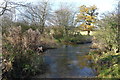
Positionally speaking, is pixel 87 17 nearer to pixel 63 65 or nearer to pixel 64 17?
pixel 64 17

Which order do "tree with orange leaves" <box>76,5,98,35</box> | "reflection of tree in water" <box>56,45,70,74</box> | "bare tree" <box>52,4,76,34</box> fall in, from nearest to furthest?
"reflection of tree in water" <box>56,45,70,74</box>, "bare tree" <box>52,4,76,34</box>, "tree with orange leaves" <box>76,5,98,35</box>

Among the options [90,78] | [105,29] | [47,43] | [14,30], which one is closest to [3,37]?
[14,30]

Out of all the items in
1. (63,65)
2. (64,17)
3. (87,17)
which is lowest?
(63,65)

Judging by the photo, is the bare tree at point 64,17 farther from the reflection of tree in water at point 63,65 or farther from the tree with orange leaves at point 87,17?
the reflection of tree in water at point 63,65

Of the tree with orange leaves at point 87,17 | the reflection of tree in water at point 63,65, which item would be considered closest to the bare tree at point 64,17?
the tree with orange leaves at point 87,17

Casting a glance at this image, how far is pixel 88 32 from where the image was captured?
25859 mm

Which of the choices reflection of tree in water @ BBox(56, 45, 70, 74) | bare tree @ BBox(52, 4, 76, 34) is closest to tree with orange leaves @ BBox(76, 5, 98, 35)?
bare tree @ BBox(52, 4, 76, 34)

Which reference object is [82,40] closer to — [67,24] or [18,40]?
[67,24]

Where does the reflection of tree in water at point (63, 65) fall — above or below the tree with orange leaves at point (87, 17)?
below

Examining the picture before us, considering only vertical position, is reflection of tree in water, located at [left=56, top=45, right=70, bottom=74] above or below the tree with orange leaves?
below

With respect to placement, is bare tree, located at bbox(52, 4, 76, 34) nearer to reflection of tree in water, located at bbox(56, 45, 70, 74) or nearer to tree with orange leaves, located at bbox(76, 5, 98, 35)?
tree with orange leaves, located at bbox(76, 5, 98, 35)

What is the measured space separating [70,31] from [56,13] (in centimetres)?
305

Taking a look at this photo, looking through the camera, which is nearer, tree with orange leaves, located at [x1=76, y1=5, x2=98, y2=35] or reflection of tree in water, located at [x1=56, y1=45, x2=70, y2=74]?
reflection of tree in water, located at [x1=56, y1=45, x2=70, y2=74]

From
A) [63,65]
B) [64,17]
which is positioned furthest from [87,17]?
[63,65]
